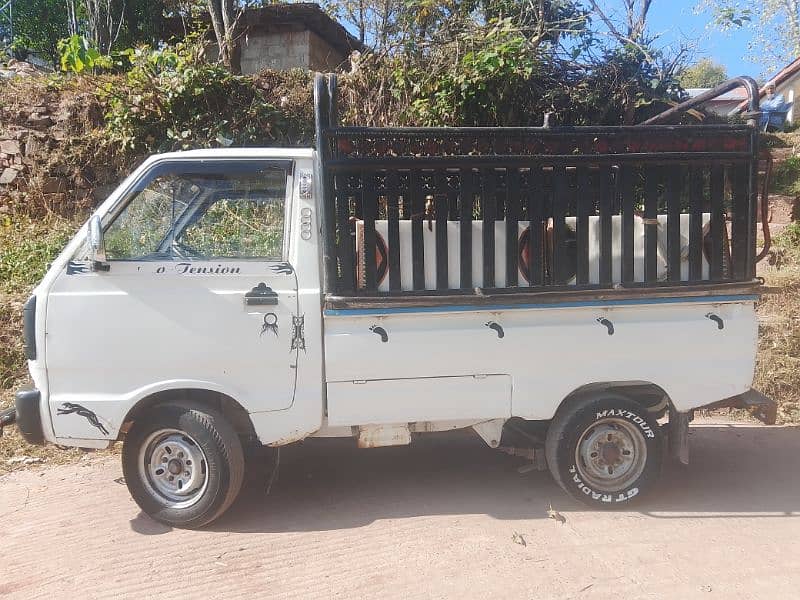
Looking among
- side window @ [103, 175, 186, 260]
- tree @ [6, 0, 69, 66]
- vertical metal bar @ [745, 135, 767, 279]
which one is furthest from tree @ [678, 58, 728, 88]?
tree @ [6, 0, 69, 66]

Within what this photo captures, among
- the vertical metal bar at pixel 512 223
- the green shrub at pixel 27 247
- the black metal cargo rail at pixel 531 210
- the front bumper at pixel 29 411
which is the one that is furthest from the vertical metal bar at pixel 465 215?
the green shrub at pixel 27 247

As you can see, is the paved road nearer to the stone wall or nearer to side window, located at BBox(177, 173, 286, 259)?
side window, located at BBox(177, 173, 286, 259)

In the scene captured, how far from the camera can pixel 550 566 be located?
3480 millimetres

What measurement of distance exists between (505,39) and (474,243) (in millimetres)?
5417

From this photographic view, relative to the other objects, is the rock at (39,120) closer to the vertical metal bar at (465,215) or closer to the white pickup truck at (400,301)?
the white pickup truck at (400,301)

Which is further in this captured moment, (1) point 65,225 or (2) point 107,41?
(2) point 107,41

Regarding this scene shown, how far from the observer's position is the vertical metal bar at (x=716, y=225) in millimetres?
4008

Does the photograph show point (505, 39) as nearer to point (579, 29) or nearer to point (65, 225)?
point (579, 29)

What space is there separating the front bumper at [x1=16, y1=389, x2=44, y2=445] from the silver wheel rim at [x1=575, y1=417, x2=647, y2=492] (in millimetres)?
3204

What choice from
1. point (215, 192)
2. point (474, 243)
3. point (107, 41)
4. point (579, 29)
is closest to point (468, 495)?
point (474, 243)

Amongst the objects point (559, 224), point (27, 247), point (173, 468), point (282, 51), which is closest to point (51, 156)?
point (27, 247)

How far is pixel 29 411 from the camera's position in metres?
3.67

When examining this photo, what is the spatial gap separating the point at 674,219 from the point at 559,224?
0.73 meters

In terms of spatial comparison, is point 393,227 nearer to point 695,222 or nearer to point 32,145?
point 695,222
